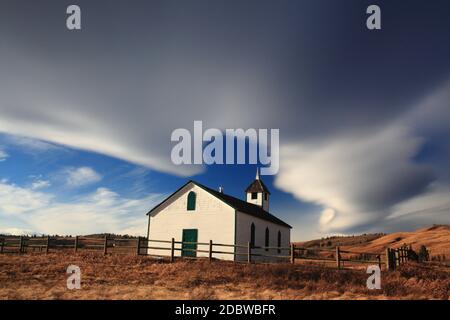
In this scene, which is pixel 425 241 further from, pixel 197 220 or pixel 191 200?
pixel 191 200

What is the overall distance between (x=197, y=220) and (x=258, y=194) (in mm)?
13112

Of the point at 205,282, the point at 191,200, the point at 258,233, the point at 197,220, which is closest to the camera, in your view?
the point at 205,282

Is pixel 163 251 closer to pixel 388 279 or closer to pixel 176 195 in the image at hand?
pixel 176 195

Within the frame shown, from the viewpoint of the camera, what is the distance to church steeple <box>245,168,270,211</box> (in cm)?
4006

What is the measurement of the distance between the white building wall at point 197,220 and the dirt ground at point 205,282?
508 centimetres

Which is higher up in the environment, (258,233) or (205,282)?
(258,233)

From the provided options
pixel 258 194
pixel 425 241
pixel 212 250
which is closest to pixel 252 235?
pixel 212 250

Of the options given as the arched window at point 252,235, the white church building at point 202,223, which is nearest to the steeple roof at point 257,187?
the white church building at point 202,223

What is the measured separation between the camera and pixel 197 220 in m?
28.4

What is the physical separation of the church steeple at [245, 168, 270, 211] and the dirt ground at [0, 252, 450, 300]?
18275 millimetres

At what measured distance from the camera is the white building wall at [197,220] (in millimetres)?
27281

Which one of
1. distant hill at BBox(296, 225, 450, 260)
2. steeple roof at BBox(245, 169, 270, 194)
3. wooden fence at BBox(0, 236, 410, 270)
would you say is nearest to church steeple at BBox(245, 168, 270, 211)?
steeple roof at BBox(245, 169, 270, 194)
